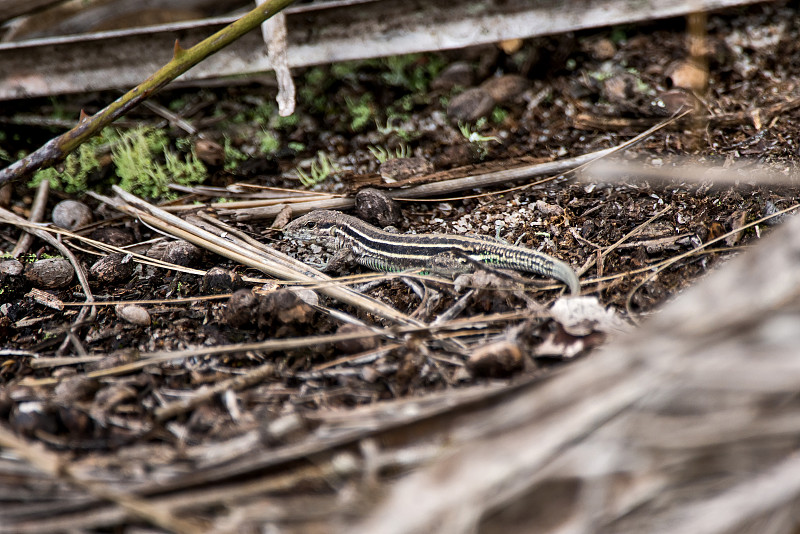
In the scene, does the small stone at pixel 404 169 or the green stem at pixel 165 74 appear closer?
the green stem at pixel 165 74

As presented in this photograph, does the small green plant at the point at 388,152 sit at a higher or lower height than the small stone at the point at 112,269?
higher

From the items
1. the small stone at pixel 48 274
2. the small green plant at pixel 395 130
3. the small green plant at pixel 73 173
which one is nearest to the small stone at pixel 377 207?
the small green plant at pixel 395 130

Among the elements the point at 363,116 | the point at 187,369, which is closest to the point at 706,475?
the point at 187,369

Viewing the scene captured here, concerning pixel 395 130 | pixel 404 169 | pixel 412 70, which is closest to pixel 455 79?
pixel 412 70

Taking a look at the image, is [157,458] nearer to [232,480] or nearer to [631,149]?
[232,480]

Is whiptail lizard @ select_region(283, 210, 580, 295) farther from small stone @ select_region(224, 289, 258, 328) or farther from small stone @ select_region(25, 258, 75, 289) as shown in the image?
small stone @ select_region(25, 258, 75, 289)

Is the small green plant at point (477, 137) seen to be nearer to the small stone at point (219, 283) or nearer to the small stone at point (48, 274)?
the small stone at point (219, 283)
